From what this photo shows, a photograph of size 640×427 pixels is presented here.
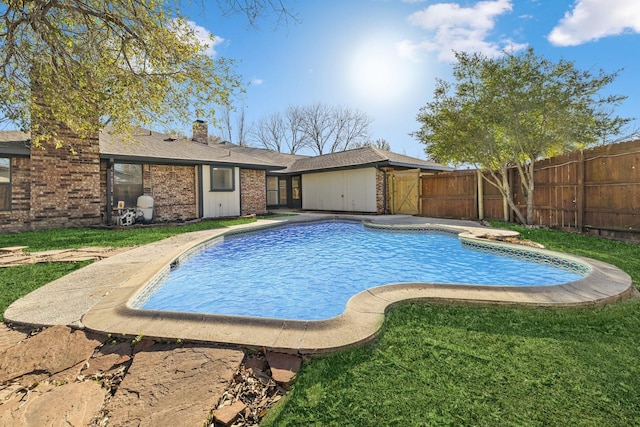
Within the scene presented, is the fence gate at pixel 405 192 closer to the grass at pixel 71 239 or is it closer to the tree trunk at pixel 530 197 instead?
the tree trunk at pixel 530 197

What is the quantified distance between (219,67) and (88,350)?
5.58 metres

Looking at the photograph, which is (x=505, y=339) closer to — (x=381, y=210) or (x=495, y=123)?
(x=495, y=123)

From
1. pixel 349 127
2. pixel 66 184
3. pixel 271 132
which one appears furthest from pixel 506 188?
pixel 271 132

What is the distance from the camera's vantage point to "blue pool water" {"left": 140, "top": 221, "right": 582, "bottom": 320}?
457cm

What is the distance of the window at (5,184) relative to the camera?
32.1 feet

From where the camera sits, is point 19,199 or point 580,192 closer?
point 580,192

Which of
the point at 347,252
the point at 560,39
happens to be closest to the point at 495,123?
the point at 560,39

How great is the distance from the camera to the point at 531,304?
331 cm

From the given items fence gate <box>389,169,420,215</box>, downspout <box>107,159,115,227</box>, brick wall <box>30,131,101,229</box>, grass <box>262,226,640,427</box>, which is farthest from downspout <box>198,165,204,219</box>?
grass <box>262,226,640,427</box>

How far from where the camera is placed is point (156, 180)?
505 inches

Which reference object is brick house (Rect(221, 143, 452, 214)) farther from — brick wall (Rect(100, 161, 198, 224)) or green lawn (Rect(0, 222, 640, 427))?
green lawn (Rect(0, 222, 640, 427))

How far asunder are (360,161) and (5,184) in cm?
1377

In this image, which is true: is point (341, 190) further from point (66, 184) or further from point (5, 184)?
point (5, 184)

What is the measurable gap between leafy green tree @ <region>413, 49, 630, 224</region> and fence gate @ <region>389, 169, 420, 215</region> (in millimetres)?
3354
